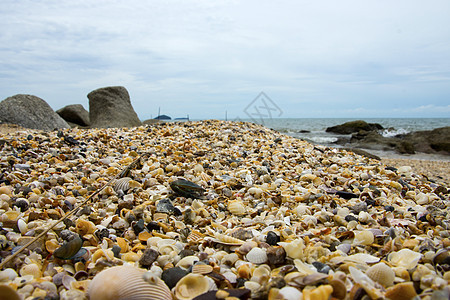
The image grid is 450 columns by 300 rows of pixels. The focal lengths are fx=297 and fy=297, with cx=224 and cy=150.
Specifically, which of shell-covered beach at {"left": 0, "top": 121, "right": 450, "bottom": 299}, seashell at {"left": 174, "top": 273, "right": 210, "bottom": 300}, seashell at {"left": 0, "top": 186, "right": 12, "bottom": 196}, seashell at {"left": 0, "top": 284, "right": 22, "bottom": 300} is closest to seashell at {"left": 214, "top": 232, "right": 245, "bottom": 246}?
shell-covered beach at {"left": 0, "top": 121, "right": 450, "bottom": 299}

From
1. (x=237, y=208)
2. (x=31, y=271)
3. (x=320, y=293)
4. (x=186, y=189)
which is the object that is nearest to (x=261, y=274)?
(x=320, y=293)

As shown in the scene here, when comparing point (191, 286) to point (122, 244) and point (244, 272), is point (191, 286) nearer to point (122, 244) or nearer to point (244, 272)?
point (244, 272)

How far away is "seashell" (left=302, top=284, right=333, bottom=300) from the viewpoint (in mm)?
1377

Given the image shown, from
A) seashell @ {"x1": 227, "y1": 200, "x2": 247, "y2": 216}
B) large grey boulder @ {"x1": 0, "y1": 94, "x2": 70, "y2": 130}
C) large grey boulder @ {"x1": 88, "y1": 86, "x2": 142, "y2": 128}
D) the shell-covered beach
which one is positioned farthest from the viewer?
large grey boulder @ {"x1": 88, "y1": 86, "x2": 142, "y2": 128}

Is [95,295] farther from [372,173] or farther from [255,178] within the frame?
[372,173]

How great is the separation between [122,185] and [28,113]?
9.12 m

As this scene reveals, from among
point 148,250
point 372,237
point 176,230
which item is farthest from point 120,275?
point 372,237

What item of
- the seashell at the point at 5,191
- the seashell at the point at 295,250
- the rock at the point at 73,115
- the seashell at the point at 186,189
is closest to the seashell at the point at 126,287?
the seashell at the point at 295,250

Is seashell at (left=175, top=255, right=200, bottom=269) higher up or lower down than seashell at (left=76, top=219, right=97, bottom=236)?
lower down

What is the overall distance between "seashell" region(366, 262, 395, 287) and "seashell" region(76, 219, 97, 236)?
1.89 meters

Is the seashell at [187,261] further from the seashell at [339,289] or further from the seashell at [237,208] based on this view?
the seashell at [237,208]

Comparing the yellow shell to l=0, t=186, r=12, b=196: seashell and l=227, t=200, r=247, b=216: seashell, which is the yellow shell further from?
l=0, t=186, r=12, b=196: seashell

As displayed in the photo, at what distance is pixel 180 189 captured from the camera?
318 centimetres

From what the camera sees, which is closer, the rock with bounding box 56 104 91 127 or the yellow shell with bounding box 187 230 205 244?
the yellow shell with bounding box 187 230 205 244
